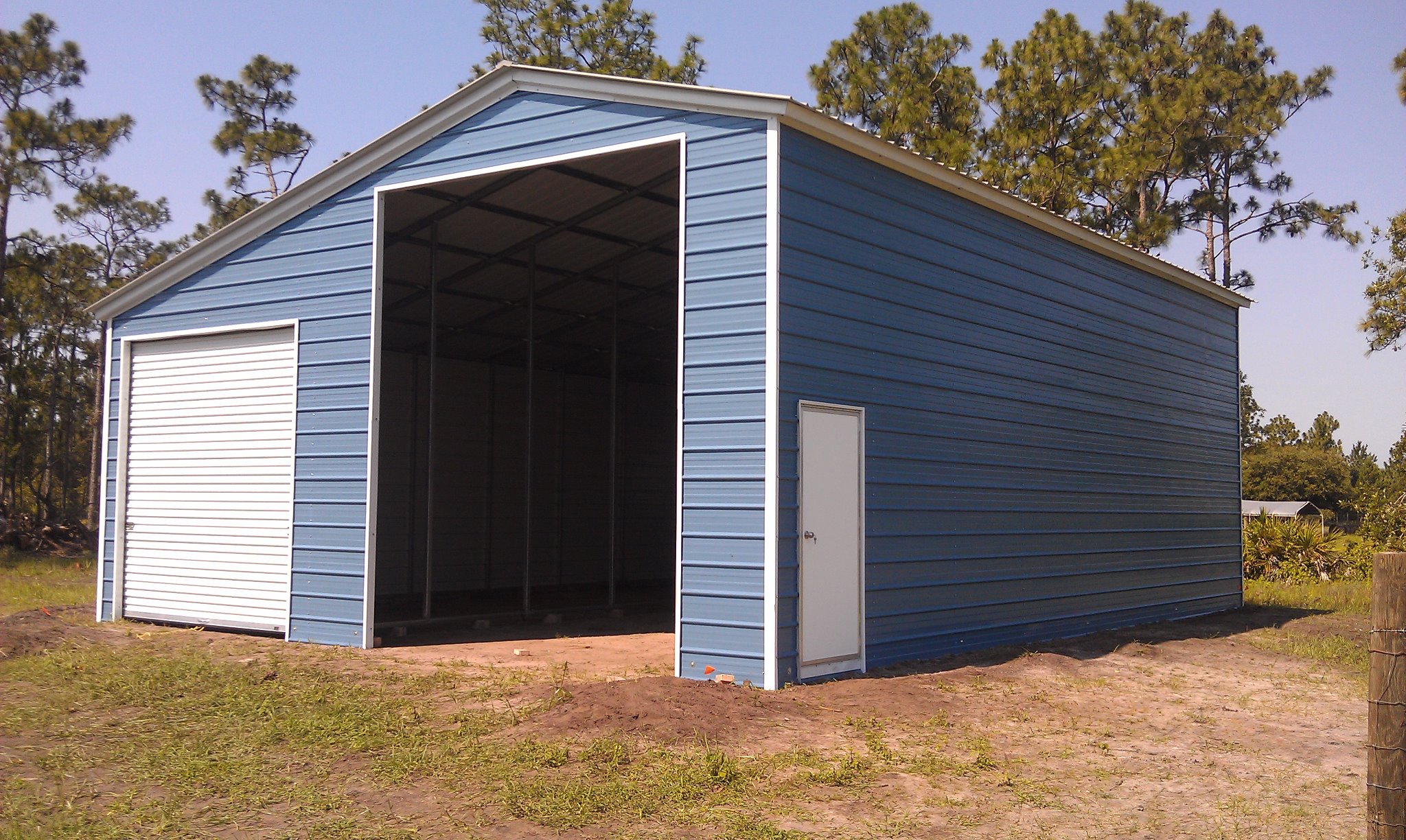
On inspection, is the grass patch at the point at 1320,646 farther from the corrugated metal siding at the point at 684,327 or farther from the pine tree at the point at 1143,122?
the pine tree at the point at 1143,122

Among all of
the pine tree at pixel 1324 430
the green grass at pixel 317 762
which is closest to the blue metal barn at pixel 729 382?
the green grass at pixel 317 762

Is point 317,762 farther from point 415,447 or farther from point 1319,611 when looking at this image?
point 1319,611

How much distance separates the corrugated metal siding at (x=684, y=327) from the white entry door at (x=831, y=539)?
533mm

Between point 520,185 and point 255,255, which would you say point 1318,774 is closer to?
point 520,185

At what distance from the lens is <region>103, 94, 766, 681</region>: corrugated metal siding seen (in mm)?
8695

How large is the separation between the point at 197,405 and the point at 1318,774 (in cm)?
1158

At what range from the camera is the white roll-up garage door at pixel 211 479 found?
12008 mm

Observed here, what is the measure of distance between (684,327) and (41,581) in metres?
14.7

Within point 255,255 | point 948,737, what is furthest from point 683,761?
point 255,255

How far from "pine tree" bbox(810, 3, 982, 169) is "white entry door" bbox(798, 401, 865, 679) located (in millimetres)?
18841

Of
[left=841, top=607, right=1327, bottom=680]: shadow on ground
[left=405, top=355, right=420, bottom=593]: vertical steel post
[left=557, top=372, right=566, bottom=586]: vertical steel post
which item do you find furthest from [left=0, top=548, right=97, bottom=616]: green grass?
[left=841, top=607, right=1327, bottom=680]: shadow on ground

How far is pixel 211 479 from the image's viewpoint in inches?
495

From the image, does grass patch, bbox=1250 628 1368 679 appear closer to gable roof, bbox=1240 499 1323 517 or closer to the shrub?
the shrub

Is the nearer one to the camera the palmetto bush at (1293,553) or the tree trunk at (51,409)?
the palmetto bush at (1293,553)
